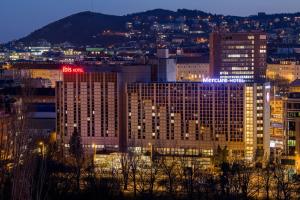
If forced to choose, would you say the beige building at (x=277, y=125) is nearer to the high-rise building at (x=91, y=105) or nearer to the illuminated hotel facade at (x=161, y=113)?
the illuminated hotel facade at (x=161, y=113)

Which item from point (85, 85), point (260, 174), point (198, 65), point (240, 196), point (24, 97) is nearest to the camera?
point (24, 97)

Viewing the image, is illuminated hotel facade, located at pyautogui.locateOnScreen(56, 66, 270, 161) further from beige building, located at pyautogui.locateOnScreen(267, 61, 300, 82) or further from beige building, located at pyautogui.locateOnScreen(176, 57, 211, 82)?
beige building, located at pyautogui.locateOnScreen(267, 61, 300, 82)

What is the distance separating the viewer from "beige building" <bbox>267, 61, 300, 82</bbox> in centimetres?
3984

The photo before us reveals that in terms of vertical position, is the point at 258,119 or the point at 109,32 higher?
the point at 109,32

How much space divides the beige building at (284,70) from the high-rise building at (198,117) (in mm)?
18531

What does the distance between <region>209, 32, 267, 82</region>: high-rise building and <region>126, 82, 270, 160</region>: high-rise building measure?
13.9m

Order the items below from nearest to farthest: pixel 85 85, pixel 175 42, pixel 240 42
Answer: pixel 85 85 → pixel 240 42 → pixel 175 42

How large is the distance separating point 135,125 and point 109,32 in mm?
46630

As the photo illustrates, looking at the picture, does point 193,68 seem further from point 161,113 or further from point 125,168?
point 125,168

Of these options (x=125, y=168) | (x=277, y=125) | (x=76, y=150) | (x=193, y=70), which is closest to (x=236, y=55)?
(x=193, y=70)

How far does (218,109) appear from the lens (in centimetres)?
2111

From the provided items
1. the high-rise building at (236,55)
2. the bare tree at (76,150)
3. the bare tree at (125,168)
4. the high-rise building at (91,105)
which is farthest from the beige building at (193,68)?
the bare tree at (125,168)

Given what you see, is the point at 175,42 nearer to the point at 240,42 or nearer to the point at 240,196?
the point at 240,42

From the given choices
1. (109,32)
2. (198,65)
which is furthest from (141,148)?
(109,32)
